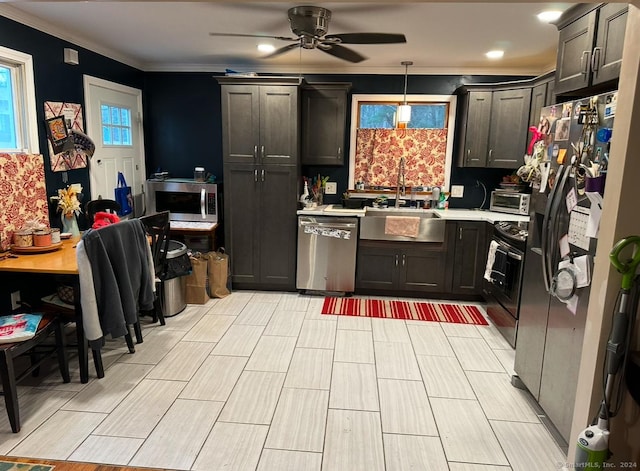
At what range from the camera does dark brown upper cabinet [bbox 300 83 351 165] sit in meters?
4.56

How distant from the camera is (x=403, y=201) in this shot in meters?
4.99

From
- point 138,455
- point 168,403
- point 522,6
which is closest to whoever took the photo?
point 138,455

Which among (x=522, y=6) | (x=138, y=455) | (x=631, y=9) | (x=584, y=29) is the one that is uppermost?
(x=522, y=6)

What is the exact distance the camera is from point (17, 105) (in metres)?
3.20

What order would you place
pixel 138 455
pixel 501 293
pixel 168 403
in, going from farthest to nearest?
pixel 501 293, pixel 168 403, pixel 138 455

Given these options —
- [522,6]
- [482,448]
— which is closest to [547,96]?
[522,6]

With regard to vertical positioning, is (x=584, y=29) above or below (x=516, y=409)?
above

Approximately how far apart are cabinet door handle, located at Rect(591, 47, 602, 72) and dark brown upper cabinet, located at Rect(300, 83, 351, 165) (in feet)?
8.76

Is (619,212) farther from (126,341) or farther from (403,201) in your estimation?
(403,201)

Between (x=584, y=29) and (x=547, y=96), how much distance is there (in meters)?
1.78

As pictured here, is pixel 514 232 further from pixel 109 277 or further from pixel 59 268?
pixel 59 268

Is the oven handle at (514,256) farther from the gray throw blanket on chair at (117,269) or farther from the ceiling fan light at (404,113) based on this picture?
the gray throw blanket on chair at (117,269)

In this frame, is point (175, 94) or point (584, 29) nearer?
point (584, 29)

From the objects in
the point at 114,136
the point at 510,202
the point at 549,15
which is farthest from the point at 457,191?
the point at 114,136
